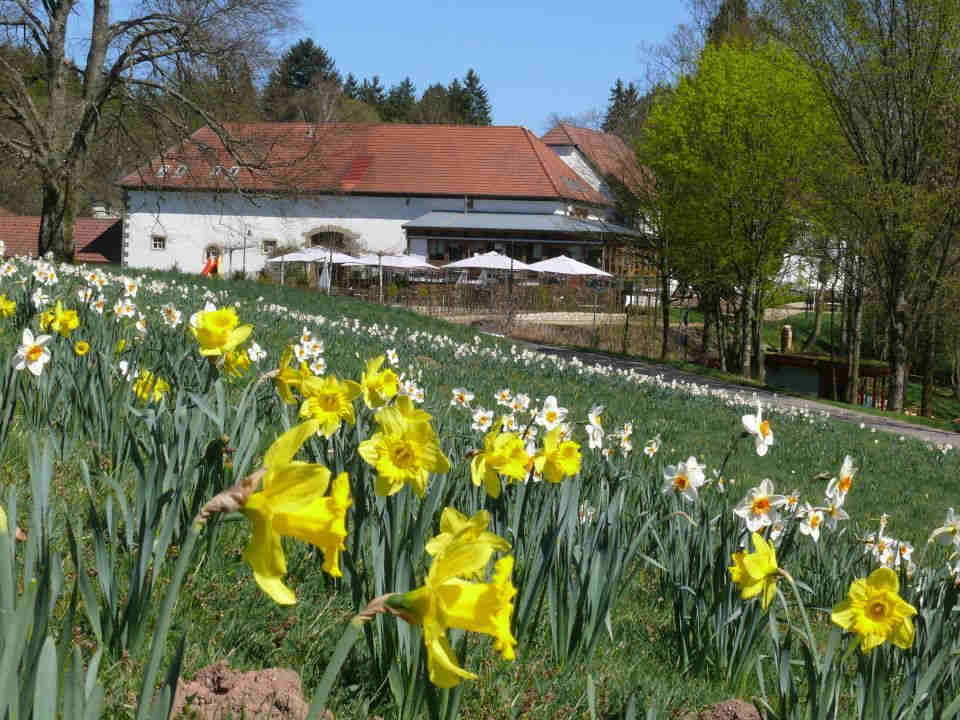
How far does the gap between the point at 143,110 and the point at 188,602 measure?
23.4 metres

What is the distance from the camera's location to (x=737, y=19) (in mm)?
35875

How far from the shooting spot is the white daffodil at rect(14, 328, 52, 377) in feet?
9.92

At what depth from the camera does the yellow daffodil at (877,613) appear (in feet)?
5.78

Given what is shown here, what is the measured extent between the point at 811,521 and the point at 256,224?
45.2m

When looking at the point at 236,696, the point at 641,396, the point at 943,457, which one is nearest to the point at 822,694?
the point at 236,696

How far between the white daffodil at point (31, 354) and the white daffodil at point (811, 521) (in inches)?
93.5

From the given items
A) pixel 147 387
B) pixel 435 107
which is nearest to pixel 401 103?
pixel 435 107

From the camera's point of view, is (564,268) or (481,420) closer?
(481,420)

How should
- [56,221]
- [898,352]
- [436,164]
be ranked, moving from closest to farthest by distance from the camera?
[898,352], [56,221], [436,164]

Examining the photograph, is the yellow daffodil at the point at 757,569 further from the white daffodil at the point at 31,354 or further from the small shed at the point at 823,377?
the small shed at the point at 823,377

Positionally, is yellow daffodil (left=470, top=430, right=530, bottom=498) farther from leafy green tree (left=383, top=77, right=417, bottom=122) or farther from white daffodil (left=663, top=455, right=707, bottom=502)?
leafy green tree (left=383, top=77, right=417, bottom=122)

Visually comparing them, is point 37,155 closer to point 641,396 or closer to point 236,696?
point 641,396

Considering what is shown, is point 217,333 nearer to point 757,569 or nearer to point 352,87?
point 757,569

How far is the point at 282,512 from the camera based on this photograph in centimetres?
100
